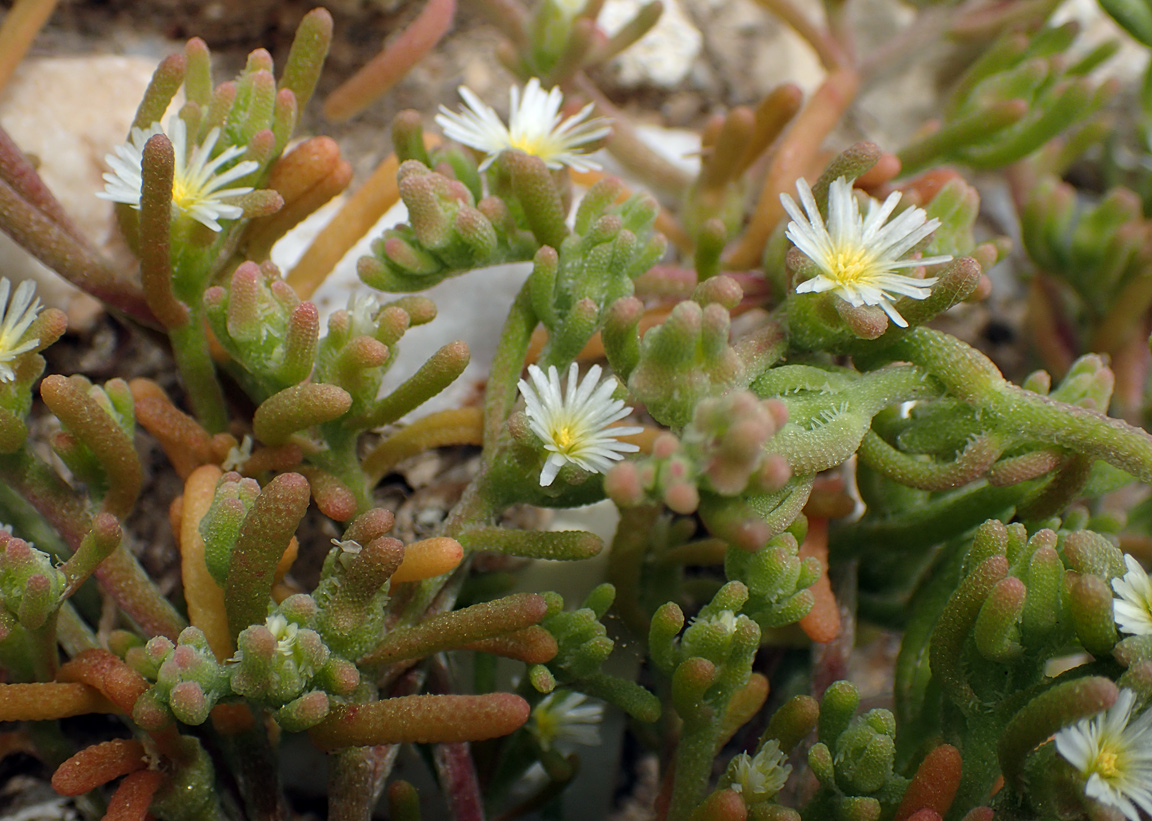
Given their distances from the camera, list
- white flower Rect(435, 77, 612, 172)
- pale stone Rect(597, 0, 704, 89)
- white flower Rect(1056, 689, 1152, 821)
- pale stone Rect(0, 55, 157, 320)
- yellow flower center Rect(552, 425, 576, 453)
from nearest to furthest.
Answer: white flower Rect(1056, 689, 1152, 821) → yellow flower center Rect(552, 425, 576, 453) → white flower Rect(435, 77, 612, 172) → pale stone Rect(0, 55, 157, 320) → pale stone Rect(597, 0, 704, 89)

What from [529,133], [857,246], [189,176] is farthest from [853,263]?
[189,176]

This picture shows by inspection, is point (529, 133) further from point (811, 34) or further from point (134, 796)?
point (134, 796)

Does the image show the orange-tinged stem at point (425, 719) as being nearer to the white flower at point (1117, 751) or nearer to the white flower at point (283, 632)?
the white flower at point (283, 632)

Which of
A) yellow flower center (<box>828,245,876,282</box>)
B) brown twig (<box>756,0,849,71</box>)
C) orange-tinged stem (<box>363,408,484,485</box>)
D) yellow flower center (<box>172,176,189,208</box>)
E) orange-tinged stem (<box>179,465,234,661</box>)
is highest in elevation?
brown twig (<box>756,0,849,71</box>)

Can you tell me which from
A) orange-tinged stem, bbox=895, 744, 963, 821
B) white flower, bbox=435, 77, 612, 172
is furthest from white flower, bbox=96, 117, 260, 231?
orange-tinged stem, bbox=895, 744, 963, 821

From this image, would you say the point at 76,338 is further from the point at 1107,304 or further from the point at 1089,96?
the point at 1107,304

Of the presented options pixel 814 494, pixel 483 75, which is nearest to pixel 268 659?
pixel 814 494

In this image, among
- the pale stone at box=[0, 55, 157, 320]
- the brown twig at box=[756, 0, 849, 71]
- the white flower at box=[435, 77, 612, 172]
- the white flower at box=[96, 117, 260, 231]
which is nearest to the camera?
the white flower at box=[96, 117, 260, 231]

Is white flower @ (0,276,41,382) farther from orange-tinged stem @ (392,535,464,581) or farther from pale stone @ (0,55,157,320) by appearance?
orange-tinged stem @ (392,535,464,581)
